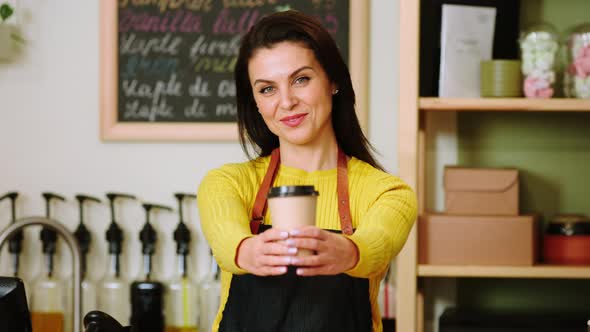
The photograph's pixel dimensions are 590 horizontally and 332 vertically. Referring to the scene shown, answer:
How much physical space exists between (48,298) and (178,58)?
742 mm

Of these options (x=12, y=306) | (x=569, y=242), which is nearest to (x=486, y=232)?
(x=569, y=242)

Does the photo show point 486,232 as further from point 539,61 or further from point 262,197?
point 262,197

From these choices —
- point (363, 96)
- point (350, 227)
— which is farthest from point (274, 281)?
point (363, 96)

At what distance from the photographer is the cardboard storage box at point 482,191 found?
2.07m

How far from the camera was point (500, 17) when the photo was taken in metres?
2.13

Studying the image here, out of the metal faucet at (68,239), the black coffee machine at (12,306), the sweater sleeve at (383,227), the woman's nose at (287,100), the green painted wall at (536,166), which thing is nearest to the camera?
the black coffee machine at (12,306)

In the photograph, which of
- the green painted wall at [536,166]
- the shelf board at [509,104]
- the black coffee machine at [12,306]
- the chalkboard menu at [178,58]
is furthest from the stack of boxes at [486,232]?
the black coffee machine at [12,306]

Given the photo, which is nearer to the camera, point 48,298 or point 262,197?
point 262,197

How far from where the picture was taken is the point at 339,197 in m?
1.32

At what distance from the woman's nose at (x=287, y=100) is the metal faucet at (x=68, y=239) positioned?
3.33 ft

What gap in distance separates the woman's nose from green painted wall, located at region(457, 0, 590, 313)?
45.0 inches

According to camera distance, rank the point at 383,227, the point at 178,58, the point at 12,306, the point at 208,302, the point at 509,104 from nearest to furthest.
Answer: the point at 12,306 → the point at 383,227 → the point at 509,104 → the point at 208,302 → the point at 178,58

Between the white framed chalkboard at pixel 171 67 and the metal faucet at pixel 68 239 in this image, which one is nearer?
the metal faucet at pixel 68 239

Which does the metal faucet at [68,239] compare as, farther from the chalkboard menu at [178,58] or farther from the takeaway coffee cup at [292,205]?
the takeaway coffee cup at [292,205]
